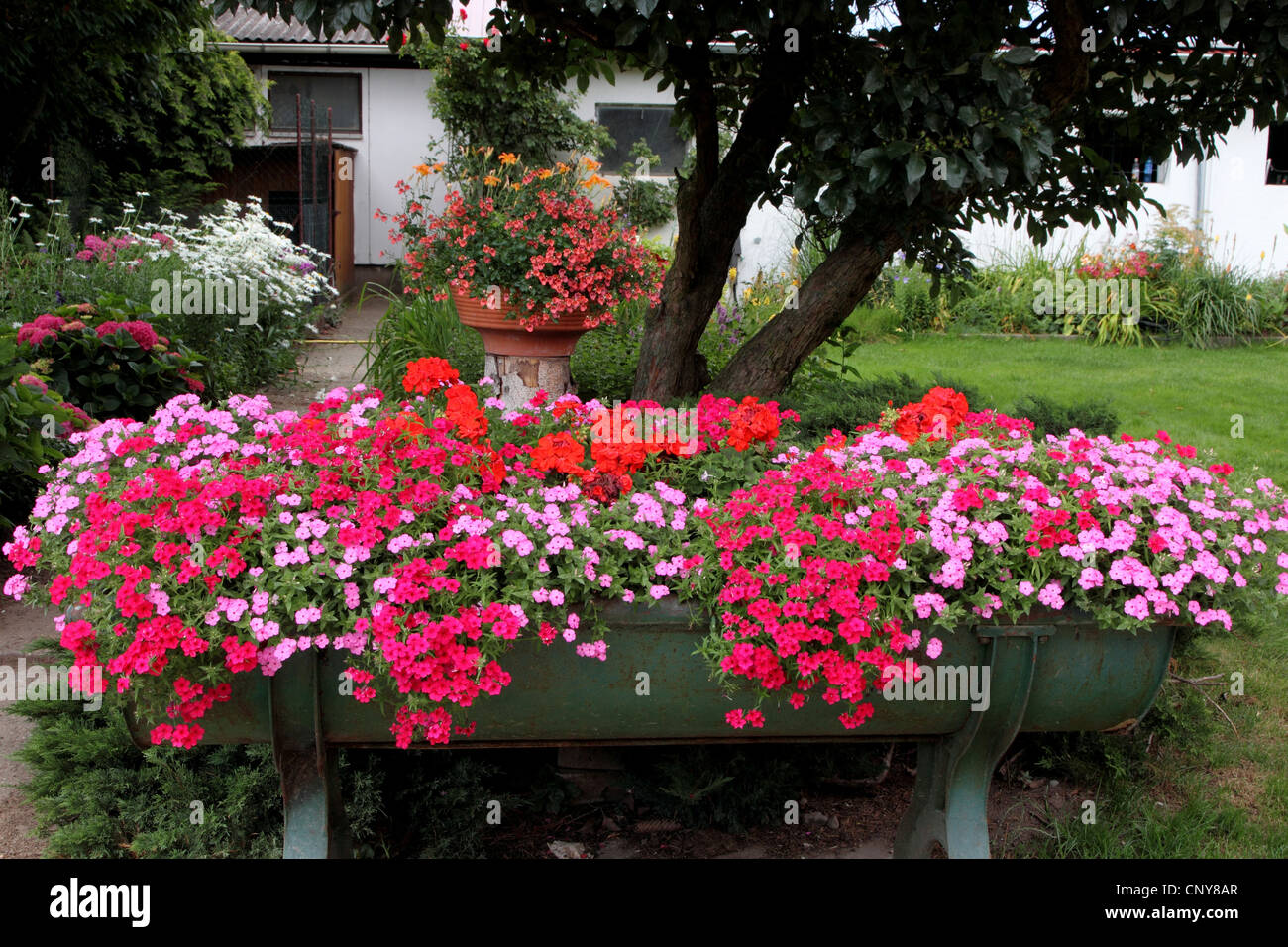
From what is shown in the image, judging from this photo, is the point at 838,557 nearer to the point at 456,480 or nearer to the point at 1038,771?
the point at 456,480

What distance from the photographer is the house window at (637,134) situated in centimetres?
1216

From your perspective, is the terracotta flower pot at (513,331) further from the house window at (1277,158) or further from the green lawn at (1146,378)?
the house window at (1277,158)

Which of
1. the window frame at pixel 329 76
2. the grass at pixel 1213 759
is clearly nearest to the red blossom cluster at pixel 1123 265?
the grass at pixel 1213 759

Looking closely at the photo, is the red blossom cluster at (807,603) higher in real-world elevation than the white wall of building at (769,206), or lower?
lower

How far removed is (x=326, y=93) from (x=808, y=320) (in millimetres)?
11426

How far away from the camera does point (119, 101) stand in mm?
9430

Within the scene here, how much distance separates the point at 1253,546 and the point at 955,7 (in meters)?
1.50

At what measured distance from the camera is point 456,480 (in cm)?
234

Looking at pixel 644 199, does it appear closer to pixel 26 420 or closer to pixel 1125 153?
pixel 1125 153

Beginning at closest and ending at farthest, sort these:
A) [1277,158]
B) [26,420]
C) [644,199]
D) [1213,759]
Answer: [1213,759] → [26,420] → [644,199] → [1277,158]

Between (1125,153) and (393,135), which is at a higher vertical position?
(393,135)

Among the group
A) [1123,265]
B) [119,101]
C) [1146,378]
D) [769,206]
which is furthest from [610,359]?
[1123,265]

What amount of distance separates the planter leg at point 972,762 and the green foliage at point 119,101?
628 centimetres
